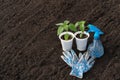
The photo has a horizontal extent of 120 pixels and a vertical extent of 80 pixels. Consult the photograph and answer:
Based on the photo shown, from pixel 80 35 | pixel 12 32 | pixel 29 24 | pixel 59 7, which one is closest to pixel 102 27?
pixel 80 35

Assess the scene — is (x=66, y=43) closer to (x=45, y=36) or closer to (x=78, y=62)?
(x=78, y=62)

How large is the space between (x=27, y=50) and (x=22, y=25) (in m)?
0.40

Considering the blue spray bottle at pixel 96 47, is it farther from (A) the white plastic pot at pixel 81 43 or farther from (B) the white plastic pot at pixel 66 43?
(B) the white plastic pot at pixel 66 43

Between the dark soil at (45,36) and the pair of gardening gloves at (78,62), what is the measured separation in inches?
1.5

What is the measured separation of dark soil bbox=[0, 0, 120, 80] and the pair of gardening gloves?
38mm

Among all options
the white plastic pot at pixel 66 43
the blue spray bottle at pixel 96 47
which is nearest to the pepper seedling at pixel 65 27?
the white plastic pot at pixel 66 43

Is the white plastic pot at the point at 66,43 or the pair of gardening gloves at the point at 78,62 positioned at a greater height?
the white plastic pot at the point at 66,43

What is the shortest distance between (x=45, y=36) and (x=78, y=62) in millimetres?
498

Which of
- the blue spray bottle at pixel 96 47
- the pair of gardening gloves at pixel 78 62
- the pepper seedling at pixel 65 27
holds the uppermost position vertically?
the pepper seedling at pixel 65 27

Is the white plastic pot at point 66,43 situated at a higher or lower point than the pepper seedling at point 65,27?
lower

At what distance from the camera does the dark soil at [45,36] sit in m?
1.88

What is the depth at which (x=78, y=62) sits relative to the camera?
1.93 m

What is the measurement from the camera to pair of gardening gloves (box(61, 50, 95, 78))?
1.85m

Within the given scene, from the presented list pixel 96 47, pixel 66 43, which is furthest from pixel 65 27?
pixel 96 47
